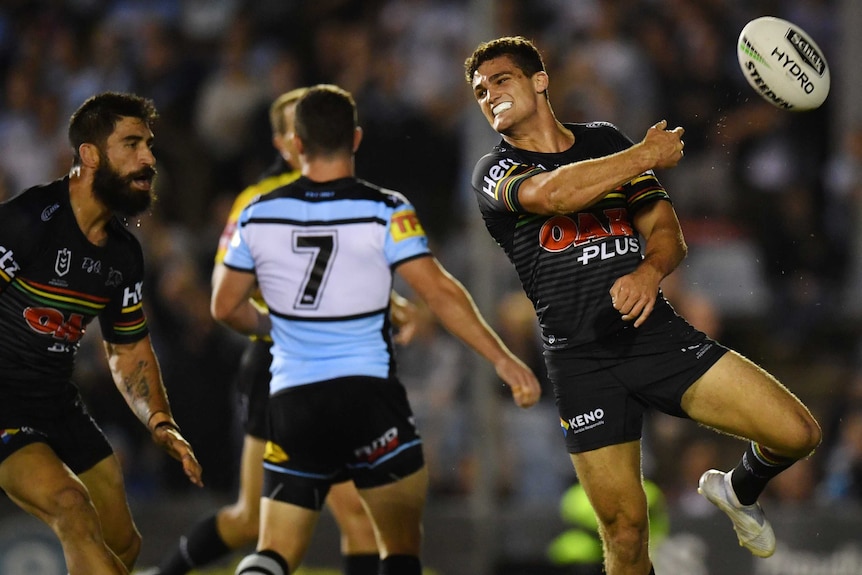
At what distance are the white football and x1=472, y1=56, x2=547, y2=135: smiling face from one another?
37.6 inches

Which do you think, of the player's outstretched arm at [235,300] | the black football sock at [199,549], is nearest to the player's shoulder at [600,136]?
the player's outstretched arm at [235,300]

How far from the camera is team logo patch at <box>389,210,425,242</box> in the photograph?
616 centimetres

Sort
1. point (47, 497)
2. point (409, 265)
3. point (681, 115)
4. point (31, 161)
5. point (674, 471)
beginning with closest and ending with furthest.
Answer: point (47, 497), point (409, 265), point (674, 471), point (681, 115), point (31, 161)

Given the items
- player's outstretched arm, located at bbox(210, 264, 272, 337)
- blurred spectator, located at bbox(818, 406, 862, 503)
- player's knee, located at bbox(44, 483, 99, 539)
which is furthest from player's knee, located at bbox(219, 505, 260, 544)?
blurred spectator, located at bbox(818, 406, 862, 503)

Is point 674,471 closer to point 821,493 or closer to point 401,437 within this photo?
point 821,493

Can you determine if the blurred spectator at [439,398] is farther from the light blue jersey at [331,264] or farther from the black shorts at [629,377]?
the black shorts at [629,377]

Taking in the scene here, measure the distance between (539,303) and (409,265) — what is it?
2.08 ft

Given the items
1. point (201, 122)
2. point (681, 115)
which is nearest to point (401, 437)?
point (681, 115)

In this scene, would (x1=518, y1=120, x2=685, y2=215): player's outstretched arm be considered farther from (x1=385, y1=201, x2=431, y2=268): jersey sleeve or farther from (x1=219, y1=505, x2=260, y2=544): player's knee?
(x1=219, y1=505, x2=260, y2=544): player's knee

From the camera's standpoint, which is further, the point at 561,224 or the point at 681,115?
the point at 681,115

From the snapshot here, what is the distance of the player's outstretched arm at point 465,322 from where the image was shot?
19.5ft

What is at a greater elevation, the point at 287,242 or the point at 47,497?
the point at 287,242

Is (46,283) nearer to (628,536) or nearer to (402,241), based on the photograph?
(402,241)

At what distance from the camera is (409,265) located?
616 cm
